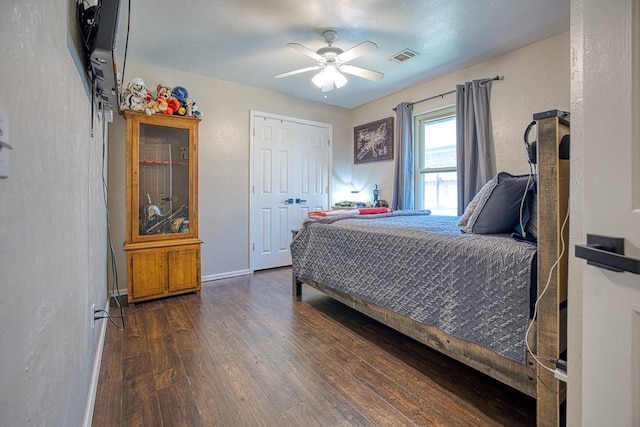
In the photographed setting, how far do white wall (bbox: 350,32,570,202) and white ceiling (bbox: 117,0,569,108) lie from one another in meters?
0.11

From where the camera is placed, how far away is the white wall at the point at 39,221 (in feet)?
1.76

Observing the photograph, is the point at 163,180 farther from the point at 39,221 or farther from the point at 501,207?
the point at 501,207

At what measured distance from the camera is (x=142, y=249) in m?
2.99

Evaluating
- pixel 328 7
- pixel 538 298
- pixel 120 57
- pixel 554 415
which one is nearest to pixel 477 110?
pixel 328 7

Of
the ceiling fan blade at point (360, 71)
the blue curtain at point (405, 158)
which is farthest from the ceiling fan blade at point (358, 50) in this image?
the blue curtain at point (405, 158)

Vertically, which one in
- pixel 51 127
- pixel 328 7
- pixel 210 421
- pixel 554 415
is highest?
pixel 328 7

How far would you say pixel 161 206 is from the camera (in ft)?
A: 10.8

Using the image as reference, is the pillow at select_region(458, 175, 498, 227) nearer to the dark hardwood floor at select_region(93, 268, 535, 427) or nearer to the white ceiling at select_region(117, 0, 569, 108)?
the dark hardwood floor at select_region(93, 268, 535, 427)

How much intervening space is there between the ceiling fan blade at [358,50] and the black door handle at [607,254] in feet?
7.47

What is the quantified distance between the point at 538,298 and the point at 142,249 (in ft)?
10.4

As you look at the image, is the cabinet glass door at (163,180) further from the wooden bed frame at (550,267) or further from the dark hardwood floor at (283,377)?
the wooden bed frame at (550,267)

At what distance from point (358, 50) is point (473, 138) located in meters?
1.65

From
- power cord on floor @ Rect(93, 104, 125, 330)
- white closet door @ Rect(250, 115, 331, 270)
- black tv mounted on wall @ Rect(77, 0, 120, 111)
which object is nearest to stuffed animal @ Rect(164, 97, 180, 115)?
power cord on floor @ Rect(93, 104, 125, 330)

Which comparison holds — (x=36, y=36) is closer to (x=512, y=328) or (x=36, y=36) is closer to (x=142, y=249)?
(x=512, y=328)
